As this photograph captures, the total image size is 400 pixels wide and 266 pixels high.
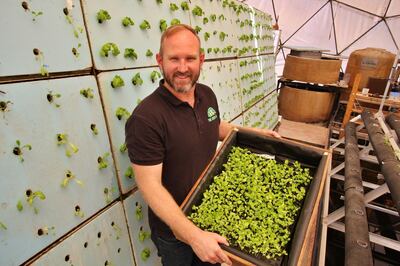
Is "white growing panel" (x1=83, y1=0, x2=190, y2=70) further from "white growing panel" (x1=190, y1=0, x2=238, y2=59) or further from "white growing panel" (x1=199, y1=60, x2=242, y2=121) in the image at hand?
"white growing panel" (x1=199, y1=60, x2=242, y2=121)

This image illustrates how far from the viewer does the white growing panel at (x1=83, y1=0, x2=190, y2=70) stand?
4.50ft

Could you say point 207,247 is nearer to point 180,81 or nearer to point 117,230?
point 117,230

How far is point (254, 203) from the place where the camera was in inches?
56.0

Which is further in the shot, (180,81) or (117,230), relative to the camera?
(117,230)

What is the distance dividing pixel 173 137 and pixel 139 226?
0.76 metres

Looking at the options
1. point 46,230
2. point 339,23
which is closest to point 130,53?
point 46,230

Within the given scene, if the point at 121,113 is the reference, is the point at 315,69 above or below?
below

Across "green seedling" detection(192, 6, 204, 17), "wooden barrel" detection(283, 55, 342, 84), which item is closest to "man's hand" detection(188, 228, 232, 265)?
"green seedling" detection(192, 6, 204, 17)

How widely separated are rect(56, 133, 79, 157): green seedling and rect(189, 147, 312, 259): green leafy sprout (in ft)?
2.25

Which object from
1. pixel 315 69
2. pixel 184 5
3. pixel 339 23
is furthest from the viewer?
pixel 339 23

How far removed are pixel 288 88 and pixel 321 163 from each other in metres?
6.25

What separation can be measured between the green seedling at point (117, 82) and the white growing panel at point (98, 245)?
0.73m

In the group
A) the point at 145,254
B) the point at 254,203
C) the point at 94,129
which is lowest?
the point at 145,254

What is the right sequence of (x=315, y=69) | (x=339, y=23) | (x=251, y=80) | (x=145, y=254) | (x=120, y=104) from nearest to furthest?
1. (x=120, y=104)
2. (x=145, y=254)
3. (x=251, y=80)
4. (x=315, y=69)
5. (x=339, y=23)
